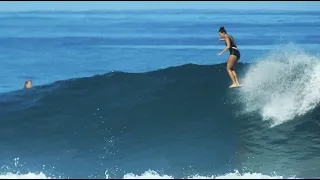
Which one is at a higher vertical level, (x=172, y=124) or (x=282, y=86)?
(x=282, y=86)

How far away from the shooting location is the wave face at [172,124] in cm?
1576

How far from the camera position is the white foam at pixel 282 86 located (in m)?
18.5

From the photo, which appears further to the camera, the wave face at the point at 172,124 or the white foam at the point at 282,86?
the white foam at the point at 282,86

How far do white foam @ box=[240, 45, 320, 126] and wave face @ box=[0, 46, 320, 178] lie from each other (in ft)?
0.10

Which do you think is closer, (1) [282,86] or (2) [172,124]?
(2) [172,124]

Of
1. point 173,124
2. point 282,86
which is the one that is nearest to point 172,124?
point 173,124

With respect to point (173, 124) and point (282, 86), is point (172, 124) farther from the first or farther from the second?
point (282, 86)

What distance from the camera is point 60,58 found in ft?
200

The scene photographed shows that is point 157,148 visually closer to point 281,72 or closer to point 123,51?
point 281,72

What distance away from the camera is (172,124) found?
18.9 metres

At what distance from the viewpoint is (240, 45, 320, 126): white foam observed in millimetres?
18469

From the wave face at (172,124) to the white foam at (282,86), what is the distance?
3 cm

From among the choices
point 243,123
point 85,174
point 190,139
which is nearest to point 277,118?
point 243,123

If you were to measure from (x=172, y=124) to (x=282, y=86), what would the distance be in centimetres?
346
